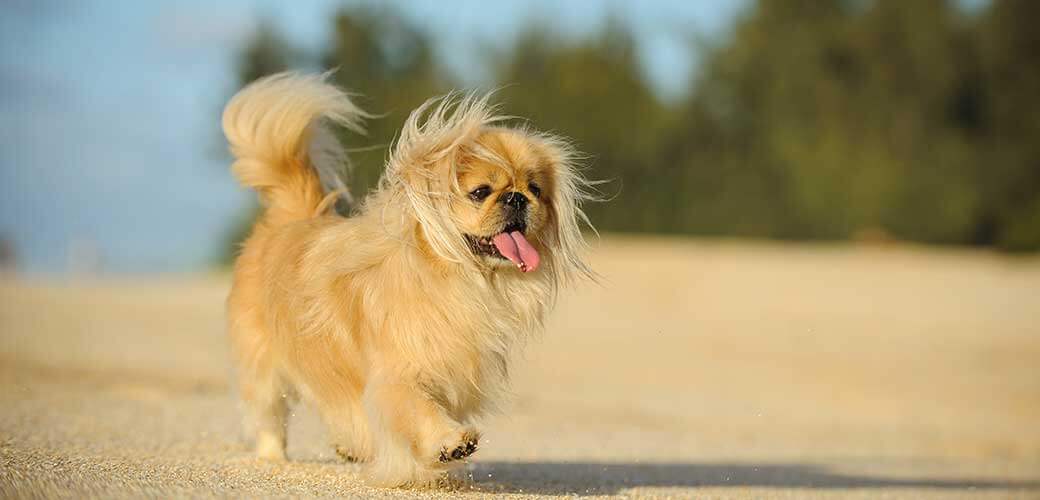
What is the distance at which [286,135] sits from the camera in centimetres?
658

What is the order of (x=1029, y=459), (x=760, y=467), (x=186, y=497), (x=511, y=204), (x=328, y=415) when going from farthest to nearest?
(x=1029, y=459), (x=760, y=467), (x=328, y=415), (x=511, y=204), (x=186, y=497)

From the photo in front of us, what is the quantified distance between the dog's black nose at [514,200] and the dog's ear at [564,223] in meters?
0.28

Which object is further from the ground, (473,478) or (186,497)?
(186,497)

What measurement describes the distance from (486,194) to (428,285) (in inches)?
18.5

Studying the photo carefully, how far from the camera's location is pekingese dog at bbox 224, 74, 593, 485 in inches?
194

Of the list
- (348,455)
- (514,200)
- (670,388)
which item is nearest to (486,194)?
(514,200)

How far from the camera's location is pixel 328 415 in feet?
18.5

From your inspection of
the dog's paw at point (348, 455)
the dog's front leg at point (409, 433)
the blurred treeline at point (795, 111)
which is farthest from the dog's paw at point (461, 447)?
the blurred treeline at point (795, 111)

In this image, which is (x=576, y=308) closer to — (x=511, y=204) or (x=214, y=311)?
(x=214, y=311)

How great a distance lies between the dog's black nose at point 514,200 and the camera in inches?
198

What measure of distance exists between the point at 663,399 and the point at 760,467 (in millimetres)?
5176

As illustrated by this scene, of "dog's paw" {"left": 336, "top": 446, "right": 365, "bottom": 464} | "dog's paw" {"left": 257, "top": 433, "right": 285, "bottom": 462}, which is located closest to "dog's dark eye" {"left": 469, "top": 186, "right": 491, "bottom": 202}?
"dog's paw" {"left": 336, "top": 446, "right": 365, "bottom": 464}

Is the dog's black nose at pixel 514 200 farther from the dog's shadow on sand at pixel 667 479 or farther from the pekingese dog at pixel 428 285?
the dog's shadow on sand at pixel 667 479

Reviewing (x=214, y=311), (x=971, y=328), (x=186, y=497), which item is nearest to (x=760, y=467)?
(x=186, y=497)
